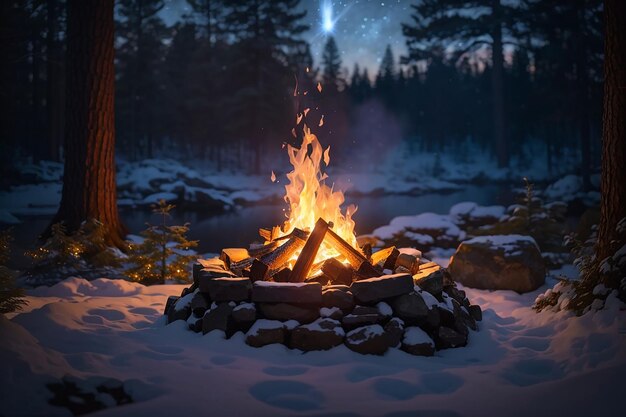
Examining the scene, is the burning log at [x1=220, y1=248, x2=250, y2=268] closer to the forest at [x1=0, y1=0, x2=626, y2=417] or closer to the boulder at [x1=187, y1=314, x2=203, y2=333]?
the forest at [x1=0, y1=0, x2=626, y2=417]

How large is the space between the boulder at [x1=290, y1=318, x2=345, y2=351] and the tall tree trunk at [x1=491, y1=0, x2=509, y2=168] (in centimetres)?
3054

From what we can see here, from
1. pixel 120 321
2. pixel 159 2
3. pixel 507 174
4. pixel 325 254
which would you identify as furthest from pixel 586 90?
pixel 159 2

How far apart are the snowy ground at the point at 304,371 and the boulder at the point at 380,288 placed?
54cm

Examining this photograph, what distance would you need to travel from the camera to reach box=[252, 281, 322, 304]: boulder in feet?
13.8

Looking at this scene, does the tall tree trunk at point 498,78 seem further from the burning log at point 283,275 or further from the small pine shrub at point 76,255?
the burning log at point 283,275

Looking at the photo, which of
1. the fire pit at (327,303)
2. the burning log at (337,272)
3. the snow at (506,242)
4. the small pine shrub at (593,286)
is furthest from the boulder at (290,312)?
the snow at (506,242)

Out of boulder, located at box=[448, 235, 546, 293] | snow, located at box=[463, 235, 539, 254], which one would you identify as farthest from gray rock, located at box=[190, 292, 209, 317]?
snow, located at box=[463, 235, 539, 254]

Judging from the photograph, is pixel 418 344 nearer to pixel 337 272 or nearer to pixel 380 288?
pixel 380 288

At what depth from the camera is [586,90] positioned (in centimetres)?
2306

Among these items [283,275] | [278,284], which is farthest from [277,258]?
[278,284]

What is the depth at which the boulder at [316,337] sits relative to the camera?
4.00m

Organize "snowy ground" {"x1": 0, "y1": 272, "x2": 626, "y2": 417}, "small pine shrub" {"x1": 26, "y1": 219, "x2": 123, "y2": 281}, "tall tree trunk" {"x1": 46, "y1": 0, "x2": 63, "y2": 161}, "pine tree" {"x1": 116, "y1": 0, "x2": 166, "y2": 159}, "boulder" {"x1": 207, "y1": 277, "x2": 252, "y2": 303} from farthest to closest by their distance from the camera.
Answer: "pine tree" {"x1": 116, "y1": 0, "x2": 166, "y2": 159}
"tall tree trunk" {"x1": 46, "y1": 0, "x2": 63, "y2": 161}
"small pine shrub" {"x1": 26, "y1": 219, "x2": 123, "y2": 281}
"boulder" {"x1": 207, "y1": 277, "x2": 252, "y2": 303}
"snowy ground" {"x1": 0, "y1": 272, "x2": 626, "y2": 417}

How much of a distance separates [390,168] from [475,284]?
1781 inches

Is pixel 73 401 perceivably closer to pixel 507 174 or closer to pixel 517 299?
pixel 517 299
